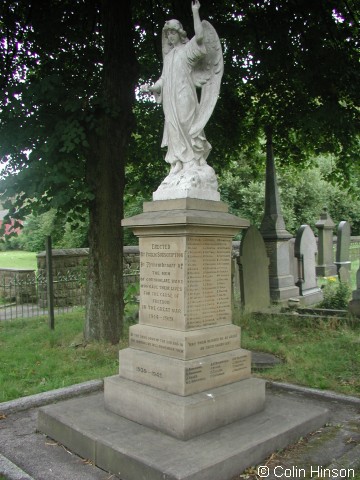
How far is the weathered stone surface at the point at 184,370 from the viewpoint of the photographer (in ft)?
14.0

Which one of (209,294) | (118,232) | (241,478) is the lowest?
(241,478)

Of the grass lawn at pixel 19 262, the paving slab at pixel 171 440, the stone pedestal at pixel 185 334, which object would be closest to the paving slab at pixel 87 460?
the paving slab at pixel 171 440

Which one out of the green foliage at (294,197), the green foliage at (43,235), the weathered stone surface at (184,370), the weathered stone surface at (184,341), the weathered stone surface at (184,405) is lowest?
the weathered stone surface at (184,405)

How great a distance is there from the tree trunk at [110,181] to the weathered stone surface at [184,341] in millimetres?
3348

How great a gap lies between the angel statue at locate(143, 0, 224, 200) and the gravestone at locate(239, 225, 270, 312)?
20.3 feet

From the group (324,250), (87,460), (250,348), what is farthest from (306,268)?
(87,460)

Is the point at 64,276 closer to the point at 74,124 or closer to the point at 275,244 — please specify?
the point at 275,244

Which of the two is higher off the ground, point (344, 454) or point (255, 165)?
point (255, 165)

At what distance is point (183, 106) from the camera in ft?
15.4

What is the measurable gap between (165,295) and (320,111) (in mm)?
6131

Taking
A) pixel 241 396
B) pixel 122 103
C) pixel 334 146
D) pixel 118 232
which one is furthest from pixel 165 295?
pixel 334 146

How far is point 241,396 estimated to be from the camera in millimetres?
4523

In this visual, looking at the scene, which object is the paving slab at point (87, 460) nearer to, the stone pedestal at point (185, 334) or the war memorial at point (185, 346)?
the war memorial at point (185, 346)

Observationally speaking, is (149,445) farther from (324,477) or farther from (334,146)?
(334,146)
